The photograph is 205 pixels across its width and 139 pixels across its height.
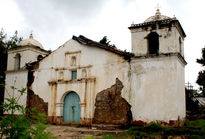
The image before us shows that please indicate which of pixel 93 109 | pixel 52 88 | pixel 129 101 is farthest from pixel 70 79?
pixel 129 101

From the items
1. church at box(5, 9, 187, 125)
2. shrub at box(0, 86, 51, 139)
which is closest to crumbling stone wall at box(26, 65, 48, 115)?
church at box(5, 9, 187, 125)

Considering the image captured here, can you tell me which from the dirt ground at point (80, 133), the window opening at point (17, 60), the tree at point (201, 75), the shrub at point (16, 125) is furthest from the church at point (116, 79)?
the tree at point (201, 75)

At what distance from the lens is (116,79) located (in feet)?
47.0

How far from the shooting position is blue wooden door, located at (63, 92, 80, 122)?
610 inches

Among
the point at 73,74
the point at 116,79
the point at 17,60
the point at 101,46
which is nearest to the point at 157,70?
the point at 116,79

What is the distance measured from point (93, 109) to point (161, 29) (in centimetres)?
639

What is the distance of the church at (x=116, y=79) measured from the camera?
12.9m

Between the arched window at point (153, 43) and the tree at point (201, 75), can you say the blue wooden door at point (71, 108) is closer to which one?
the arched window at point (153, 43)

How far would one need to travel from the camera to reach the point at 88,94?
15.0m

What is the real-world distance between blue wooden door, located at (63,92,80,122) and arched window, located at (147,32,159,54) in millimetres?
5751

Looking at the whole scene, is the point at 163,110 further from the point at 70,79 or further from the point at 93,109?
the point at 70,79

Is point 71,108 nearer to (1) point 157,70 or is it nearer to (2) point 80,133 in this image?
(2) point 80,133

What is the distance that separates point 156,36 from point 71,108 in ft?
24.0

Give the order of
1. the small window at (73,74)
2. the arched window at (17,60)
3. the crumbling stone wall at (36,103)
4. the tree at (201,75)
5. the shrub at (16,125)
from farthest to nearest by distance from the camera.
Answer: the tree at (201,75) < the arched window at (17,60) < the crumbling stone wall at (36,103) < the small window at (73,74) < the shrub at (16,125)
